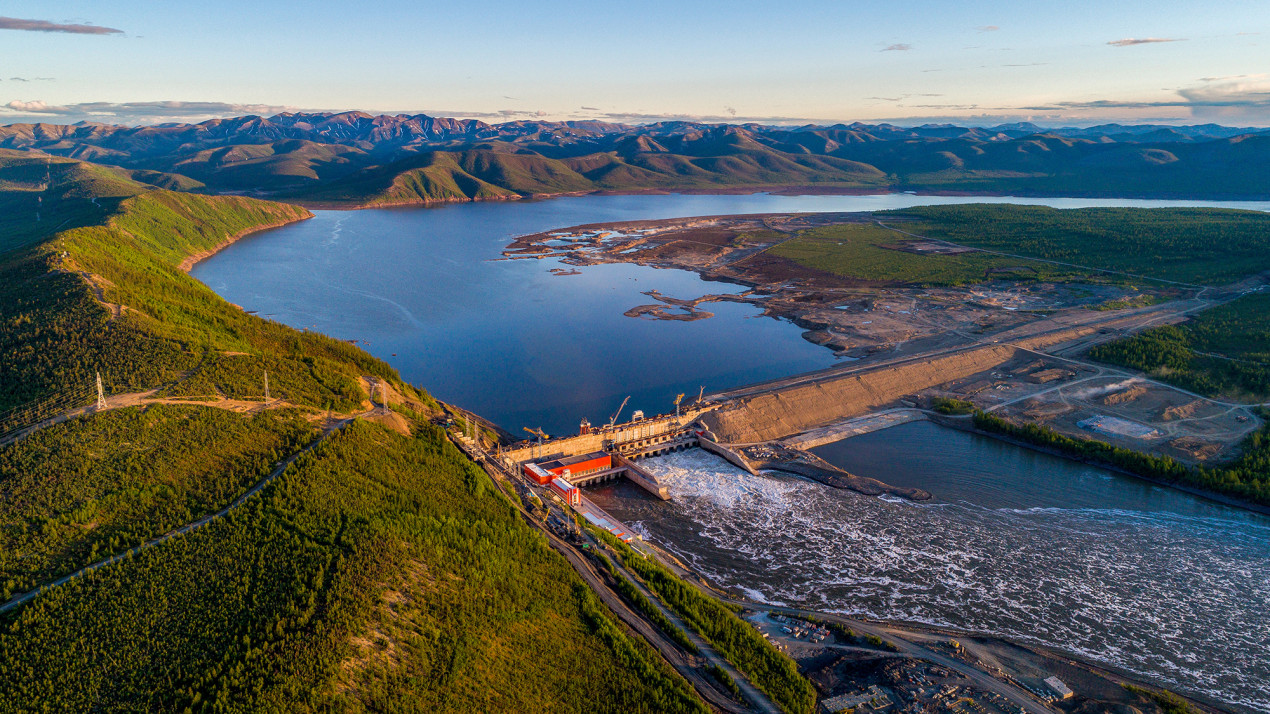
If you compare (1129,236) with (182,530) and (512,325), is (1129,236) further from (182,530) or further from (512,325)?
(182,530)

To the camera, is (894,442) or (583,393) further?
(583,393)

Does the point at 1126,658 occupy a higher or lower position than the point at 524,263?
lower

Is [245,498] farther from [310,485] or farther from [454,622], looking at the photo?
[454,622]

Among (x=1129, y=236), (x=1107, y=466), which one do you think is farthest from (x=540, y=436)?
(x=1129, y=236)

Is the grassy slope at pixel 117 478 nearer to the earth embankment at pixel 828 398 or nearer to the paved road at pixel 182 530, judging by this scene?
the paved road at pixel 182 530

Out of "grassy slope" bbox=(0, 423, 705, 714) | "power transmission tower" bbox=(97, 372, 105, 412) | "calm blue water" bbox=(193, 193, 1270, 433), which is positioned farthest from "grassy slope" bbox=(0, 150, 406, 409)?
"calm blue water" bbox=(193, 193, 1270, 433)

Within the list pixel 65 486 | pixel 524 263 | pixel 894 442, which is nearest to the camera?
pixel 65 486

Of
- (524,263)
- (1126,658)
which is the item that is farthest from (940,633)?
(524,263)
